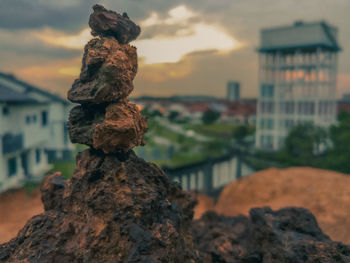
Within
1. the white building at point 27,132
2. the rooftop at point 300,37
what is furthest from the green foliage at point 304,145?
the white building at point 27,132

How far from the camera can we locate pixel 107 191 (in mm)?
4887

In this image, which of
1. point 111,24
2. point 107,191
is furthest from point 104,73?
point 107,191

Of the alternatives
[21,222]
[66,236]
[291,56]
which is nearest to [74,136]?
[66,236]

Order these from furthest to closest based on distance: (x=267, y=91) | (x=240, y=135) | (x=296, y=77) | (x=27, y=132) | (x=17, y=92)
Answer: (x=240, y=135)
(x=267, y=91)
(x=296, y=77)
(x=17, y=92)
(x=27, y=132)

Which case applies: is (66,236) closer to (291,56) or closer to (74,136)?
(74,136)

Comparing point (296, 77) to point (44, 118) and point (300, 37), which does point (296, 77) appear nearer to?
point (300, 37)

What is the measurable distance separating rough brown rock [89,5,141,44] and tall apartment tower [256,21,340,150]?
34.5 meters

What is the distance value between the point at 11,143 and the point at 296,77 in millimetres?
33215

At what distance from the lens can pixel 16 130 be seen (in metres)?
20.5

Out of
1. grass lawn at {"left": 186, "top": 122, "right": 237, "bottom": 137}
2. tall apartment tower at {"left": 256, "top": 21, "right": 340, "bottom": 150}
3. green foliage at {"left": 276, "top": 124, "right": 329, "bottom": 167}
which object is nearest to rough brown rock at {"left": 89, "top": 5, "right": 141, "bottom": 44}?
green foliage at {"left": 276, "top": 124, "right": 329, "bottom": 167}

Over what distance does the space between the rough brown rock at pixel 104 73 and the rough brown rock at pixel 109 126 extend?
250mm

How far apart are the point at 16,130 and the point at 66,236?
18051 mm

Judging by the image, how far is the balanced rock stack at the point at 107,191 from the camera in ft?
15.1

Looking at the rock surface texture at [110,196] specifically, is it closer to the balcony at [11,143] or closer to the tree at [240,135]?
the balcony at [11,143]
